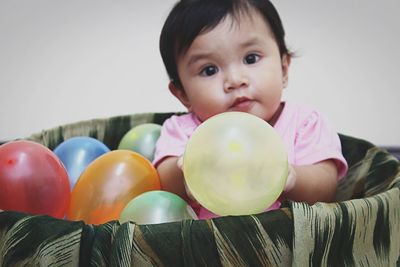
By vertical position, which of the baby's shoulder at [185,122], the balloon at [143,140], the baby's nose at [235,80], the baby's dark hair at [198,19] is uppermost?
Result: the baby's dark hair at [198,19]

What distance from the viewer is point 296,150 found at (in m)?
0.86

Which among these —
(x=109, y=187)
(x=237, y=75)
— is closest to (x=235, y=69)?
(x=237, y=75)

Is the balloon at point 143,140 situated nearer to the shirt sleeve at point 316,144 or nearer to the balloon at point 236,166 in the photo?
the shirt sleeve at point 316,144

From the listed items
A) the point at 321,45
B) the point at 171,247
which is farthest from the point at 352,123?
the point at 171,247

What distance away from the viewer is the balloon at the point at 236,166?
57 cm

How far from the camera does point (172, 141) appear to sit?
922 mm

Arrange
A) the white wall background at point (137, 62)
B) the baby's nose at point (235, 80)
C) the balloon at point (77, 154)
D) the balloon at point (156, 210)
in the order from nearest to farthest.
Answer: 1. the balloon at point (156, 210)
2. the baby's nose at point (235, 80)
3. the balloon at point (77, 154)
4. the white wall background at point (137, 62)

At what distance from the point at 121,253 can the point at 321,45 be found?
1.15 metres

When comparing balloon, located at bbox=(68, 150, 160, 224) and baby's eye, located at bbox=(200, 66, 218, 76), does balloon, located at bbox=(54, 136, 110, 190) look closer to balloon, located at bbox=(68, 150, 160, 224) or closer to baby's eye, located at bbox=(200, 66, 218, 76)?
balloon, located at bbox=(68, 150, 160, 224)

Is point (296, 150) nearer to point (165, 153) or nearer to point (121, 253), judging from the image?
point (165, 153)

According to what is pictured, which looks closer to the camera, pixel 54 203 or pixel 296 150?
pixel 54 203

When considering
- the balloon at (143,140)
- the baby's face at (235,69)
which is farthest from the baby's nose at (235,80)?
the balloon at (143,140)

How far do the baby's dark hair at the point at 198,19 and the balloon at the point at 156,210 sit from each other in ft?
1.00

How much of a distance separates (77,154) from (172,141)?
0.18 metres
